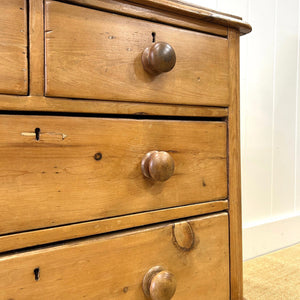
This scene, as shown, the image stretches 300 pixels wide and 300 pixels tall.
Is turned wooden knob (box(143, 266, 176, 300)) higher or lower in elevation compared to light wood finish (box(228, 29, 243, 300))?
lower

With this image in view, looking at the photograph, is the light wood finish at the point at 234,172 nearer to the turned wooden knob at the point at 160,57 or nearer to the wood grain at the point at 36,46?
the turned wooden knob at the point at 160,57

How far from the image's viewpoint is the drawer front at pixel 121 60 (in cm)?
48

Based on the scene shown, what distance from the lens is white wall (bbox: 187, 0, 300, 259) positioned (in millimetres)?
1262

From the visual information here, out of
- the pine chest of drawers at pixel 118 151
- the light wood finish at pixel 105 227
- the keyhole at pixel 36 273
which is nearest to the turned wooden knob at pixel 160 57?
the pine chest of drawers at pixel 118 151

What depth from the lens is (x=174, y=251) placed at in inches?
23.4

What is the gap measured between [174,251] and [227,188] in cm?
18

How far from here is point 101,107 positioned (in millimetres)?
518

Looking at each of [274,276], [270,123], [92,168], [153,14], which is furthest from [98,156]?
[270,123]

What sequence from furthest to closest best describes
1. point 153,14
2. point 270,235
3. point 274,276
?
point 270,235, point 274,276, point 153,14

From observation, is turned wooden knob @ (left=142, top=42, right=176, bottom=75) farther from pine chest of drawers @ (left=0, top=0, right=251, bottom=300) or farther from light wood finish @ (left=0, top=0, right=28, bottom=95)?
light wood finish @ (left=0, top=0, right=28, bottom=95)

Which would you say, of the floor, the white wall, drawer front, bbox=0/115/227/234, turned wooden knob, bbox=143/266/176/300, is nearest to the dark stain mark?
drawer front, bbox=0/115/227/234

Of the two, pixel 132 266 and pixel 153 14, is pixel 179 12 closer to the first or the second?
pixel 153 14

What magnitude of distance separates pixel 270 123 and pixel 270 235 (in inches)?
18.8

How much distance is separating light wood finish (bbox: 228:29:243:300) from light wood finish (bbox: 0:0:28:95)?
0.41 m
